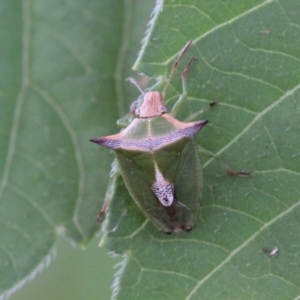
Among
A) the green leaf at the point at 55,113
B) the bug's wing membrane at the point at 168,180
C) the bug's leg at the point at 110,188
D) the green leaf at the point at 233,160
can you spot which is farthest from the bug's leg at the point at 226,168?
the green leaf at the point at 55,113

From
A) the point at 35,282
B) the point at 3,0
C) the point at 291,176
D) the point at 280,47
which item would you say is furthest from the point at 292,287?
the point at 35,282

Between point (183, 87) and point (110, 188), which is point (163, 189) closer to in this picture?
point (110, 188)

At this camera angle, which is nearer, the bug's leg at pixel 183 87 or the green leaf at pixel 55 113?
the bug's leg at pixel 183 87

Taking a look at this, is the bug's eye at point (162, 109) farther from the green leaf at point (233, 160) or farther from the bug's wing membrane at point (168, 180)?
the bug's wing membrane at point (168, 180)

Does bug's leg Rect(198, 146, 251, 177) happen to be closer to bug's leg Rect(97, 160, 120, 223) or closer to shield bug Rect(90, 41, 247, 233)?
shield bug Rect(90, 41, 247, 233)

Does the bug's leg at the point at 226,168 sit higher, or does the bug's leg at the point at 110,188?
the bug's leg at the point at 226,168

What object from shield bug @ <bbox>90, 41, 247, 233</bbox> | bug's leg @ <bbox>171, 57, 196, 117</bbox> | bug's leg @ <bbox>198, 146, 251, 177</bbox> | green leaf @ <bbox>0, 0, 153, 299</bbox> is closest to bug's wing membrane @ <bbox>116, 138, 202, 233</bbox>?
shield bug @ <bbox>90, 41, 247, 233</bbox>
